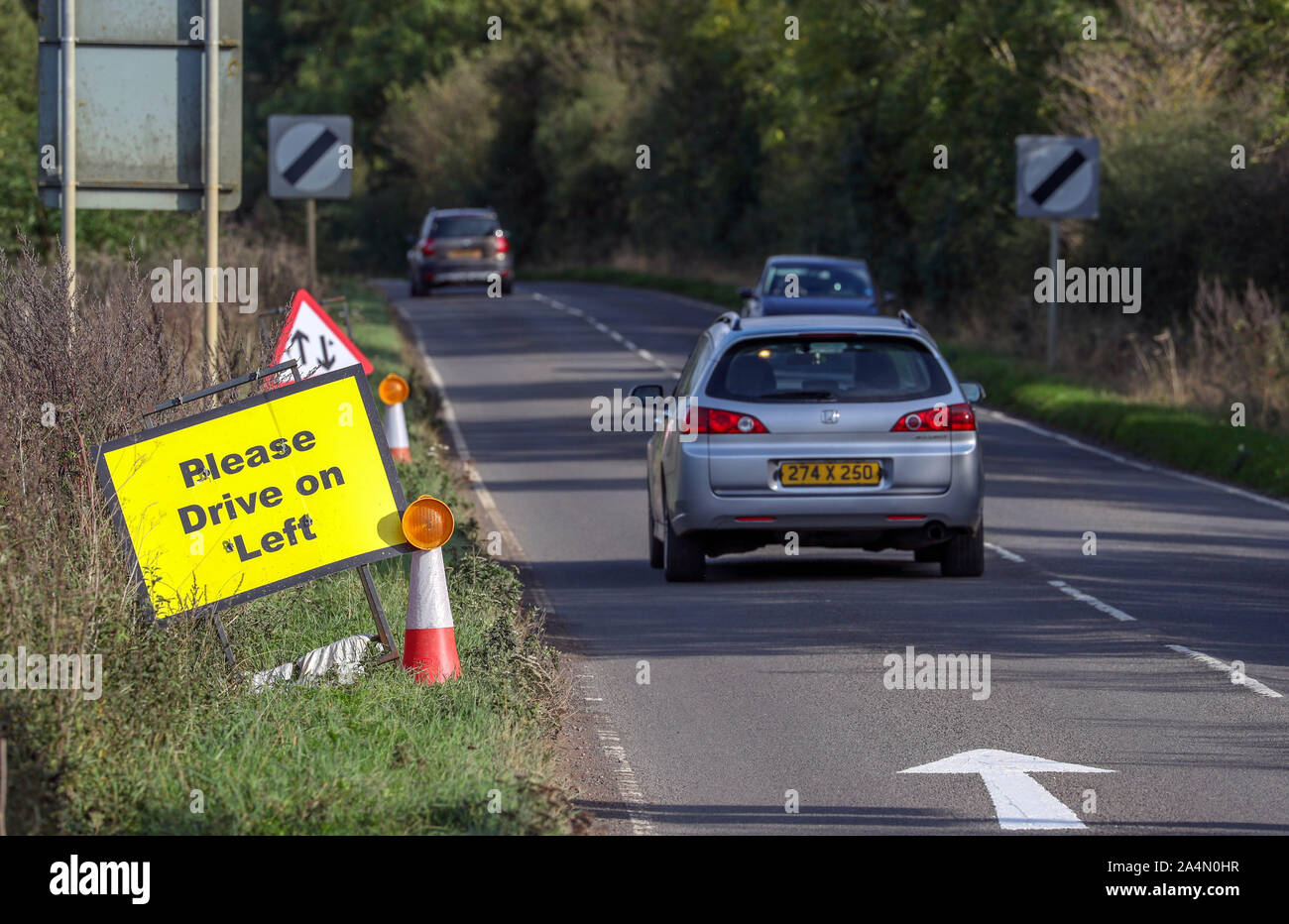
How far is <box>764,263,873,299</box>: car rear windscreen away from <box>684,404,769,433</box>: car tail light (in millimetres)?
17211

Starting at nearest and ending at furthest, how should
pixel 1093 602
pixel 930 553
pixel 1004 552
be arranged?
pixel 1093 602 < pixel 930 553 < pixel 1004 552

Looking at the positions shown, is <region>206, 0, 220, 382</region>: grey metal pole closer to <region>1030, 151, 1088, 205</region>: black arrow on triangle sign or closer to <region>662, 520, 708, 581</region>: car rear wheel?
<region>662, 520, 708, 581</region>: car rear wheel

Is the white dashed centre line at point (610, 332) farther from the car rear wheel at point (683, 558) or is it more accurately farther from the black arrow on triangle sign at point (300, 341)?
the car rear wheel at point (683, 558)

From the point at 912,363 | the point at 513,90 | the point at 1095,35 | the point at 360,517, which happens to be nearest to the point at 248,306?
the point at 912,363

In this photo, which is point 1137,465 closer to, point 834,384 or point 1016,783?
point 834,384

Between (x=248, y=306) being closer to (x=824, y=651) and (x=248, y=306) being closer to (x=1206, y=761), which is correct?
(x=824, y=651)

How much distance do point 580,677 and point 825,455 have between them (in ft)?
10.7

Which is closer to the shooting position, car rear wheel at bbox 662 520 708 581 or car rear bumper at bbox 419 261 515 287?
car rear wheel at bbox 662 520 708 581

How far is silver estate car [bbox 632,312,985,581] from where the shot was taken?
489 inches

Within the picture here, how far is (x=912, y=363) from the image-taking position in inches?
512

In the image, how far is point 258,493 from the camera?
7.90 metres

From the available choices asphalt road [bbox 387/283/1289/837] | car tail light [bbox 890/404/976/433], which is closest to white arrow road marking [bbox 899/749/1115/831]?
asphalt road [bbox 387/283/1289/837]

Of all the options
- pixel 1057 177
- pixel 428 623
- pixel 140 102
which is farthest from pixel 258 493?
pixel 1057 177
